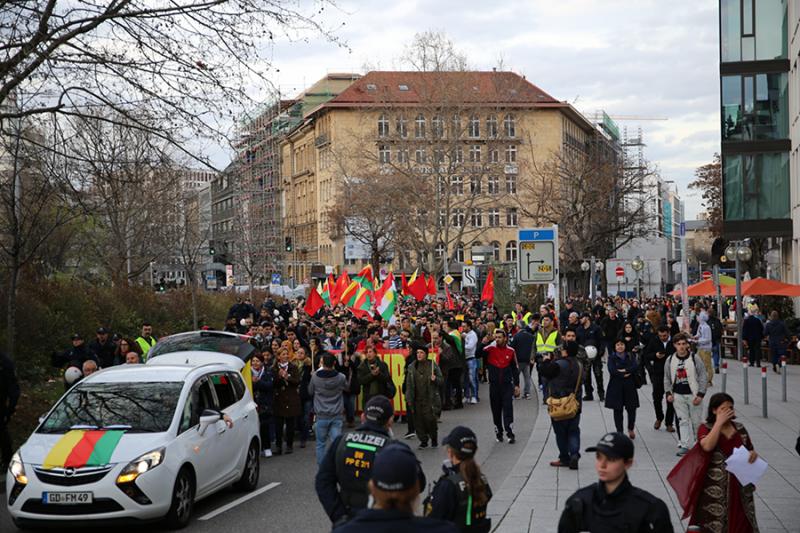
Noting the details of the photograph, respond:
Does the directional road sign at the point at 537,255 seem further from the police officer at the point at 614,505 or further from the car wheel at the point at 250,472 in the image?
the police officer at the point at 614,505

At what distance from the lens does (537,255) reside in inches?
1026

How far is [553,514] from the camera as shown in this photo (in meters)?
11.1

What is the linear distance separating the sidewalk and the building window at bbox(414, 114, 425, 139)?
40.6 metres

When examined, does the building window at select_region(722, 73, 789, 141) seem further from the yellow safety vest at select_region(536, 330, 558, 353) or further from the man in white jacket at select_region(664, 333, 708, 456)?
the man in white jacket at select_region(664, 333, 708, 456)

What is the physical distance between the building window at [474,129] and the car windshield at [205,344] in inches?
1690

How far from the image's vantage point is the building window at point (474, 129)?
60688 millimetres

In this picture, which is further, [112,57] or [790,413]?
[790,413]

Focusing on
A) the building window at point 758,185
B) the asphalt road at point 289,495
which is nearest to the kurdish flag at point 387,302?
the asphalt road at point 289,495

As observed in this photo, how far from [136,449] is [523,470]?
5293mm

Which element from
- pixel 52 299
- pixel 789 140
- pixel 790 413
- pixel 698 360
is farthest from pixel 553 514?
pixel 789 140

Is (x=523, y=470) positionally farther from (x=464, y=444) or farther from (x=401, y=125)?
(x=401, y=125)

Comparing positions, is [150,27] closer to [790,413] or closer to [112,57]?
[112,57]

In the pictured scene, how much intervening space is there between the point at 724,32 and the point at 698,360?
3084 cm

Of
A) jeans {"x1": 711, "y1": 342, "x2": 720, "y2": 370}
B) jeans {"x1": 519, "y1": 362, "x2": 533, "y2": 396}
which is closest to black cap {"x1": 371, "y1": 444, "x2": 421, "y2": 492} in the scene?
jeans {"x1": 519, "y1": 362, "x2": 533, "y2": 396}
